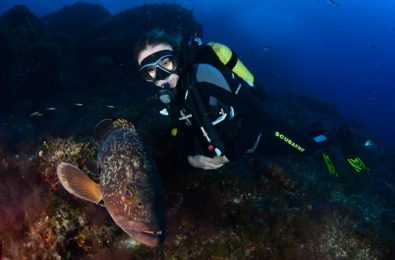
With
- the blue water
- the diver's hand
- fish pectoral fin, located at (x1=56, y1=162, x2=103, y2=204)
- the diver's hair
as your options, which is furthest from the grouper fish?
the blue water

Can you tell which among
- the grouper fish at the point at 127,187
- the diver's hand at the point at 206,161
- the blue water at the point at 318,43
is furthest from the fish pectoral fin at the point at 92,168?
the blue water at the point at 318,43

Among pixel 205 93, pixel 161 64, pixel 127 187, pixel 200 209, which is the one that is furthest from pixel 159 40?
pixel 127 187

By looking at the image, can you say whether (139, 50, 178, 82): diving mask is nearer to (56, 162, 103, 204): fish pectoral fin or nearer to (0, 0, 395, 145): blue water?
(56, 162, 103, 204): fish pectoral fin

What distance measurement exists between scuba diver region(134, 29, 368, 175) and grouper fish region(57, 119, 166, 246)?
1449 mm

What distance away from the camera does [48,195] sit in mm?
4148

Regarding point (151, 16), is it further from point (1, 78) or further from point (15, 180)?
point (15, 180)

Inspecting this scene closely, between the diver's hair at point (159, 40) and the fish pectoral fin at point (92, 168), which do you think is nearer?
the fish pectoral fin at point (92, 168)

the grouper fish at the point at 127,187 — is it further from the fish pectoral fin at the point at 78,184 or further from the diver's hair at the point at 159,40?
the diver's hair at the point at 159,40

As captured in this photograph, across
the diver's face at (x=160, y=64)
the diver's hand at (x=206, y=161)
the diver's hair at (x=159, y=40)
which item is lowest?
the diver's hand at (x=206, y=161)

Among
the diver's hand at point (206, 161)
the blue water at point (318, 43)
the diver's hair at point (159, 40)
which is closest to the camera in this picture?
the diver's hair at point (159, 40)

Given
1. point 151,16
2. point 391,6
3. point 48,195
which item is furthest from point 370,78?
point 48,195

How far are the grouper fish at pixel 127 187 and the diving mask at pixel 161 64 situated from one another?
4.69 feet

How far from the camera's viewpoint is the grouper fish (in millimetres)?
2684

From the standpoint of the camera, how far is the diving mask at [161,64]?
15.7 ft
